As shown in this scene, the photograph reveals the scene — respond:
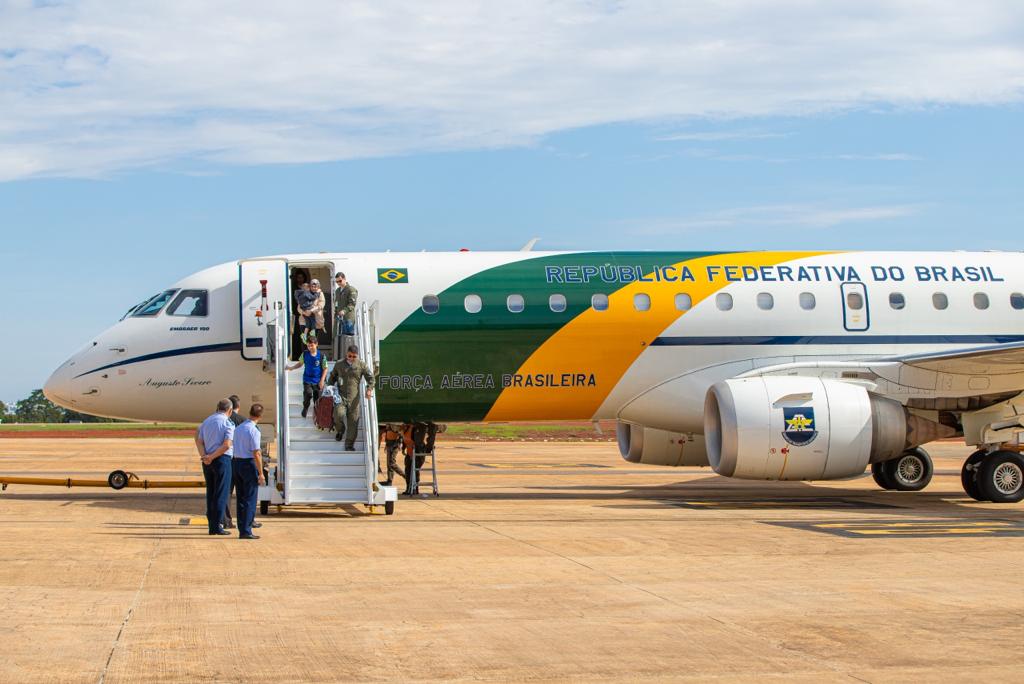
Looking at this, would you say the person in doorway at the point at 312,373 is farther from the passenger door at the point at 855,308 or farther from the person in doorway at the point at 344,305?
the passenger door at the point at 855,308

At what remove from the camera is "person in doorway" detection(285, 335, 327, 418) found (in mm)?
19000

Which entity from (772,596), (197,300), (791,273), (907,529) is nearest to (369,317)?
(197,300)

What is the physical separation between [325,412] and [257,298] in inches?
116

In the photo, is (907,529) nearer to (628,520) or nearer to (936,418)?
(628,520)

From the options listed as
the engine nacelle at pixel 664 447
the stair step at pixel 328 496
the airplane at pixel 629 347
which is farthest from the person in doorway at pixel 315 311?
the engine nacelle at pixel 664 447

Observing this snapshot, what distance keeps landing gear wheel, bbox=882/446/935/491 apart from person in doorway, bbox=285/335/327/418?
37.3 ft

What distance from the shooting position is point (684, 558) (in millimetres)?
13227

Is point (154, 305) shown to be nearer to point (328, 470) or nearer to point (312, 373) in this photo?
point (312, 373)

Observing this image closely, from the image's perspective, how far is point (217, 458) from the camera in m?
15.7

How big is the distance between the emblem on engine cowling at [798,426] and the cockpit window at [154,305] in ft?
34.1

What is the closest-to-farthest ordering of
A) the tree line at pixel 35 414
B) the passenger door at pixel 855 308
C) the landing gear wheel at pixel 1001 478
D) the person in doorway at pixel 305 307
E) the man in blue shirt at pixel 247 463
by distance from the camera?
the man in blue shirt at pixel 247 463 < the person in doorway at pixel 305 307 < the landing gear wheel at pixel 1001 478 < the passenger door at pixel 855 308 < the tree line at pixel 35 414

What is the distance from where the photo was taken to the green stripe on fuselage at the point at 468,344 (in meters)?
20.3

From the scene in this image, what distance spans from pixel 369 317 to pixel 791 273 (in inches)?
297

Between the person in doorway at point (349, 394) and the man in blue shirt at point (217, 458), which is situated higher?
the person in doorway at point (349, 394)
